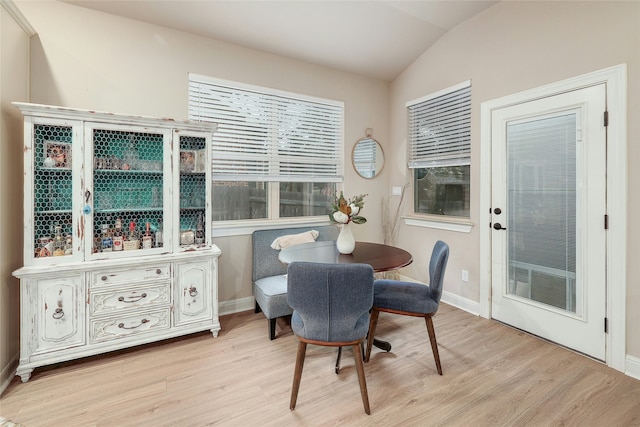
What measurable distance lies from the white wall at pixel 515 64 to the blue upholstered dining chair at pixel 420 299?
1.19 meters

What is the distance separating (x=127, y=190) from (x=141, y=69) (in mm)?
1116

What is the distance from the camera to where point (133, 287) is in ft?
7.59

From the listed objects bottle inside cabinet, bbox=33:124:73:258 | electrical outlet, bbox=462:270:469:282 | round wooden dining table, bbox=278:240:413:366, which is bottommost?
electrical outlet, bbox=462:270:469:282

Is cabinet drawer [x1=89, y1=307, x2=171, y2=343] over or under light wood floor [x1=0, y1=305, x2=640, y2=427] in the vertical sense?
over

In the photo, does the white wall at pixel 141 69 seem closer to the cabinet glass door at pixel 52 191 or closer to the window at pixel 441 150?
the cabinet glass door at pixel 52 191

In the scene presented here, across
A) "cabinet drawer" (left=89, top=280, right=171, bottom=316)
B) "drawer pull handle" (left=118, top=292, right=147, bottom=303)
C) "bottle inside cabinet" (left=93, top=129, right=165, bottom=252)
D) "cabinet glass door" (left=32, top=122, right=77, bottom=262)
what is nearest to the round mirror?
"bottle inside cabinet" (left=93, top=129, right=165, bottom=252)

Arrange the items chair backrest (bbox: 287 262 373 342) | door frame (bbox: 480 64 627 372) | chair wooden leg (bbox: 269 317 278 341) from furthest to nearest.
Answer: chair wooden leg (bbox: 269 317 278 341) < door frame (bbox: 480 64 627 372) < chair backrest (bbox: 287 262 373 342)

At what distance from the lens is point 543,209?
255cm

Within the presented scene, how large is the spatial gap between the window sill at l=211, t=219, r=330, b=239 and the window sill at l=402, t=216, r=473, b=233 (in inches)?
42.5

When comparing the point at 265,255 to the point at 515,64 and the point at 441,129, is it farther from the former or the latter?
the point at 515,64

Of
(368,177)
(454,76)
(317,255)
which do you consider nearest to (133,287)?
(317,255)

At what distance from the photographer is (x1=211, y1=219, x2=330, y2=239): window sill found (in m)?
3.03

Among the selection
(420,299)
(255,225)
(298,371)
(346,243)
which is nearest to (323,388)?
(298,371)

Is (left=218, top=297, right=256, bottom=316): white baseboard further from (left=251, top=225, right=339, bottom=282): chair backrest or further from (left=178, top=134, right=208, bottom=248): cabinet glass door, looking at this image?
(left=178, top=134, right=208, bottom=248): cabinet glass door
